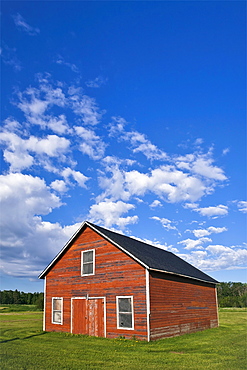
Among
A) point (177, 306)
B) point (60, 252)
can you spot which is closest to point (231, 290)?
point (177, 306)

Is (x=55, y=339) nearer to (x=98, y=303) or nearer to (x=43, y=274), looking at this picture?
(x=98, y=303)

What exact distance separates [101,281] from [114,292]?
136cm

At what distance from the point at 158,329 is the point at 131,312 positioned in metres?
1.80

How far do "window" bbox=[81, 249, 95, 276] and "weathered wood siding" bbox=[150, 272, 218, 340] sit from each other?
15.6ft

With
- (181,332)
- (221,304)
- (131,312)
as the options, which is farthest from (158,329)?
(221,304)

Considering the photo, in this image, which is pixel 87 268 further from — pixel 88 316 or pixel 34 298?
pixel 34 298

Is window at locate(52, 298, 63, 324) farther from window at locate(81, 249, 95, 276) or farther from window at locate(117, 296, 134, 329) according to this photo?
window at locate(117, 296, 134, 329)

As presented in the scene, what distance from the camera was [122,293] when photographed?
20.0 meters

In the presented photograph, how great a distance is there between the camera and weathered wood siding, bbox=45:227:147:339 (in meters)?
19.2

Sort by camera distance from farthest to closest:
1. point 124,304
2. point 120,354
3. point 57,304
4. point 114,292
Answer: point 57,304 < point 114,292 < point 124,304 < point 120,354

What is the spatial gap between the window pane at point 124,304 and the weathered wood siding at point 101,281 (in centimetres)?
35

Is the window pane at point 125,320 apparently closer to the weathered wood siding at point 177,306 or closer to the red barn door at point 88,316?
the weathered wood siding at point 177,306

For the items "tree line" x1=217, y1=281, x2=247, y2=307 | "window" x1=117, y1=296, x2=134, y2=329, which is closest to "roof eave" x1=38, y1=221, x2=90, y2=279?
"window" x1=117, y1=296, x2=134, y2=329

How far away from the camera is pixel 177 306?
72.1 ft
